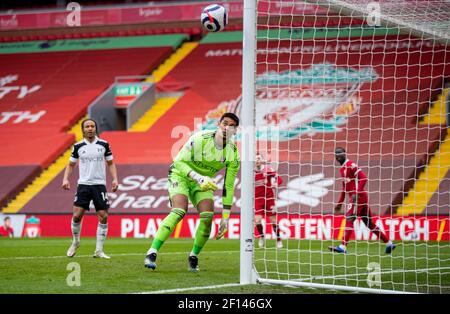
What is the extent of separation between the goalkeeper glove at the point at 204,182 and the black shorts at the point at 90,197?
125 inches

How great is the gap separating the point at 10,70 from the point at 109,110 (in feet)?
20.8

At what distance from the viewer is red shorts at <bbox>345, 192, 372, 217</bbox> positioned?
1487 cm

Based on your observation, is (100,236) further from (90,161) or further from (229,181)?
(229,181)

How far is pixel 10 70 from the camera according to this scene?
112 ft

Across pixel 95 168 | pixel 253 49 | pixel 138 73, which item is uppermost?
pixel 138 73

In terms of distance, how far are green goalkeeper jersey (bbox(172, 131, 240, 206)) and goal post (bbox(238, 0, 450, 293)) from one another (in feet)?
2.17

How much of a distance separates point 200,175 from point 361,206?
6242 millimetres

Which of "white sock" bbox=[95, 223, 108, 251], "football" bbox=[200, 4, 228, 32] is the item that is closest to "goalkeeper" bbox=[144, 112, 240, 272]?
"football" bbox=[200, 4, 228, 32]

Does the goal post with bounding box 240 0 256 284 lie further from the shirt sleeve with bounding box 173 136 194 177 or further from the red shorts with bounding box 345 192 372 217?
the red shorts with bounding box 345 192 372 217

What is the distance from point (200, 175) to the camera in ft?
31.8

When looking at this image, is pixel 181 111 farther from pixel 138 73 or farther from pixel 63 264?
pixel 63 264

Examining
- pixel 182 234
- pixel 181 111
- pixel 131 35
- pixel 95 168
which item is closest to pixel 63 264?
pixel 95 168

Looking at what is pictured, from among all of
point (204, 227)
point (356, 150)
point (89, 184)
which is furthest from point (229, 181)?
point (356, 150)

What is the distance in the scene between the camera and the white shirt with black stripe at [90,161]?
489 inches
